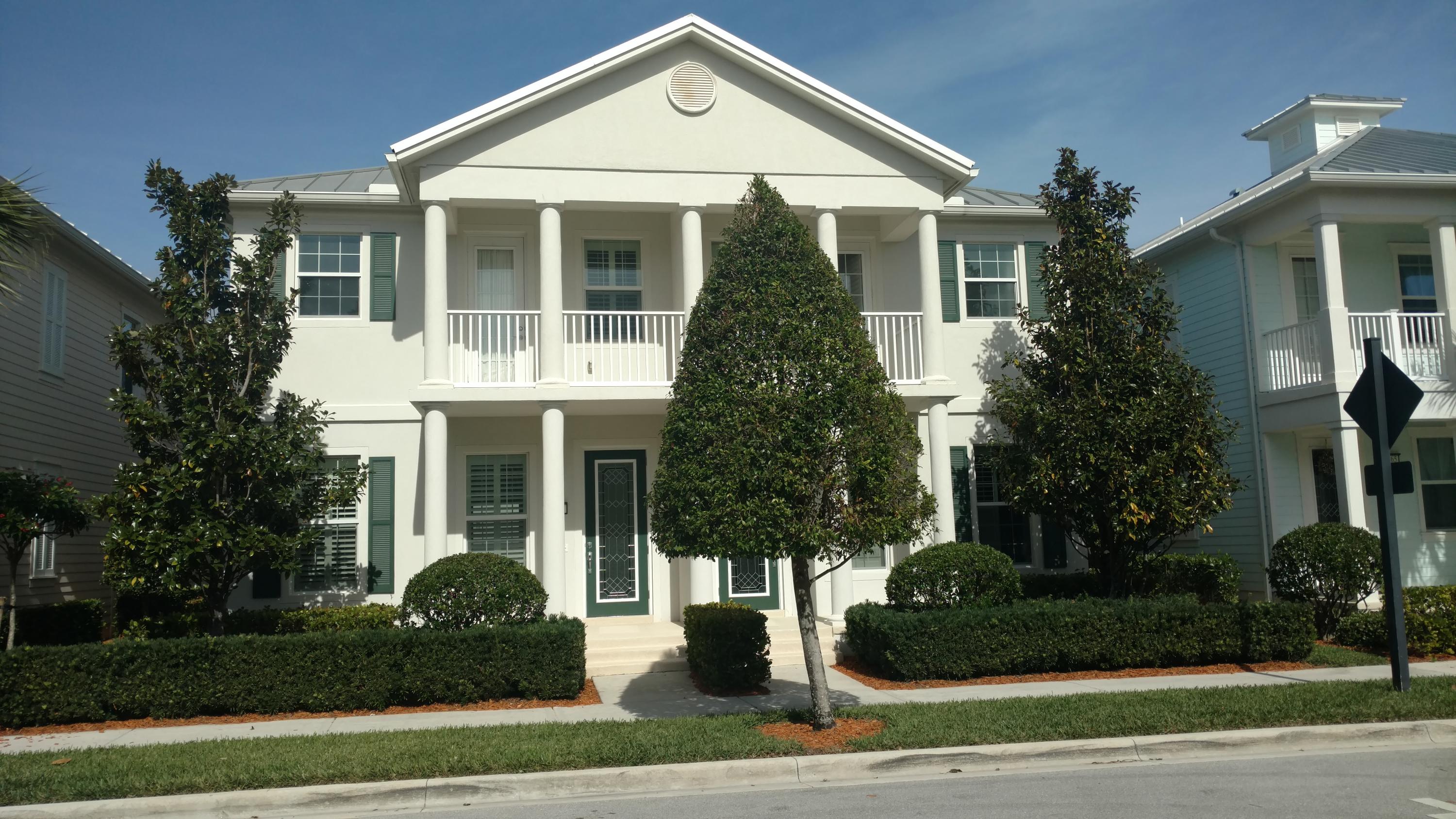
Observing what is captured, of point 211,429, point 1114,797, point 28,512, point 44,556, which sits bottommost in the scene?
point 1114,797

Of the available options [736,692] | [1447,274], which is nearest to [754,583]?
[736,692]

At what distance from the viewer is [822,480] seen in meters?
8.57

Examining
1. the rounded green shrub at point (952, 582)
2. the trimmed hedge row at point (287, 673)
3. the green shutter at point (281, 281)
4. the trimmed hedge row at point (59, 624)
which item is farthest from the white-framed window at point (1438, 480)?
the trimmed hedge row at point (59, 624)

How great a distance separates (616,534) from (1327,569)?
9.49 m

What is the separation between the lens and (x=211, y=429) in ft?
38.3

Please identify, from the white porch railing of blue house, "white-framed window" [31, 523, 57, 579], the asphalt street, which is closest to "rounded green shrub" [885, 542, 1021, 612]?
the white porch railing of blue house

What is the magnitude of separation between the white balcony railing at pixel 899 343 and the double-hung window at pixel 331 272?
24.6 ft

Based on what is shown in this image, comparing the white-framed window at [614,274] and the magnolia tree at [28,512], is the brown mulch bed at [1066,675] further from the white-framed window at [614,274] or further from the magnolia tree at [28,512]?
the magnolia tree at [28,512]

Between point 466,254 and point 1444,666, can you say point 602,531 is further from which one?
point 1444,666

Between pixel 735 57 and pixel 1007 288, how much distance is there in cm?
580

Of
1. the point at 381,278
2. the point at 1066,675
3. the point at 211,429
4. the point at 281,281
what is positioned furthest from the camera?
the point at 381,278

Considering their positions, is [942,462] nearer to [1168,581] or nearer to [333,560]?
[1168,581]

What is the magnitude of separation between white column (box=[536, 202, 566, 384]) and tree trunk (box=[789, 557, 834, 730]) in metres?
5.82

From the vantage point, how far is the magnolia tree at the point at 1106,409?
500 inches
